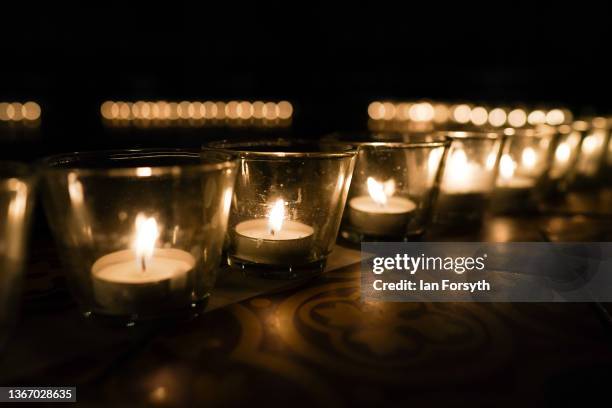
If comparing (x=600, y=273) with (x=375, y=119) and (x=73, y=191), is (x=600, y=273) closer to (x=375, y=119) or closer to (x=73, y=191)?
Answer: (x=73, y=191)

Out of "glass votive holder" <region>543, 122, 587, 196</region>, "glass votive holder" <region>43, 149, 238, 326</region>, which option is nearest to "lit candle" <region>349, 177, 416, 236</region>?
"glass votive holder" <region>43, 149, 238, 326</region>

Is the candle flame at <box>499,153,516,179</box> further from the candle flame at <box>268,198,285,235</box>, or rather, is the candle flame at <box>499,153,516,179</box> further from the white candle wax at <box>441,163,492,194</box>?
the candle flame at <box>268,198,285,235</box>

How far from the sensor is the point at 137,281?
1.36 feet

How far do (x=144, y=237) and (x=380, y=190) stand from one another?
34 centimetres

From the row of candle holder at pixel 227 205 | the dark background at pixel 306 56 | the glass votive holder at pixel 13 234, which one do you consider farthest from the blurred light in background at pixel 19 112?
the glass votive holder at pixel 13 234

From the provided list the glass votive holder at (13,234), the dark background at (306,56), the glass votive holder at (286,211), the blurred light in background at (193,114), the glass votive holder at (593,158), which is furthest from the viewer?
the dark background at (306,56)

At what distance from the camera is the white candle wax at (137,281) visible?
413 mm

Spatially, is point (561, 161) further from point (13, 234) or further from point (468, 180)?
point (13, 234)

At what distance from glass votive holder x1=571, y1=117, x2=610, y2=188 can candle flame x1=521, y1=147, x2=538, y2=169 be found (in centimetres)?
23

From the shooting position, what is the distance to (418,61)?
375 centimetres

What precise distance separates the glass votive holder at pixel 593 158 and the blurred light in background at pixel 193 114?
1.98 meters

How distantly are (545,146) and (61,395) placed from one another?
0.83 meters

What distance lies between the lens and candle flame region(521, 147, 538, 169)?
0.89m

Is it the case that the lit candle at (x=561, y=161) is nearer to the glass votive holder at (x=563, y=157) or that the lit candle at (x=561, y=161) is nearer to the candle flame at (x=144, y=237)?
the glass votive holder at (x=563, y=157)
